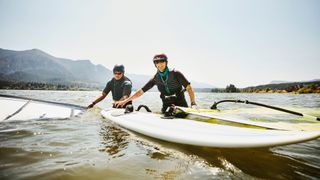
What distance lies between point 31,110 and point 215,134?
7.84m

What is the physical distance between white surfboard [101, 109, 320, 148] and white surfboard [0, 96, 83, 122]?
14.8 ft

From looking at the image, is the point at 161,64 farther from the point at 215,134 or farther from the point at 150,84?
the point at 215,134

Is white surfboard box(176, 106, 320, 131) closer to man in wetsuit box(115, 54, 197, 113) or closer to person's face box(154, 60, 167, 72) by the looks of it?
man in wetsuit box(115, 54, 197, 113)

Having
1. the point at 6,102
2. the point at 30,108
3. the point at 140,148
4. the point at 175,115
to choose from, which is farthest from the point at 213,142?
the point at 6,102

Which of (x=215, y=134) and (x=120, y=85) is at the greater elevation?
(x=120, y=85)

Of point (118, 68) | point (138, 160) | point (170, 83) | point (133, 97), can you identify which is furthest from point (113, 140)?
point (118, 68)

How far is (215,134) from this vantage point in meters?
3.74

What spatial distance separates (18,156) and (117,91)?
517 centimetres

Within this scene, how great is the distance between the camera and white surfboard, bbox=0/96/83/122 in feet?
24.6

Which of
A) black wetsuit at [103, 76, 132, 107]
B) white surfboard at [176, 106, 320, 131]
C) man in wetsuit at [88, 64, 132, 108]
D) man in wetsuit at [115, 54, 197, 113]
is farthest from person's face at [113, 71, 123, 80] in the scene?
white surfboard at [176, 106, 320, 131]

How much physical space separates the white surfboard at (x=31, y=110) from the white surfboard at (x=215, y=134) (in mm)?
4515

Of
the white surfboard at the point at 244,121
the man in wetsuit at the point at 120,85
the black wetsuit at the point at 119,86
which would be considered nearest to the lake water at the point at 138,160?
the white surfboard at the point at 244,121

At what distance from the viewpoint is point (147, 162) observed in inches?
144

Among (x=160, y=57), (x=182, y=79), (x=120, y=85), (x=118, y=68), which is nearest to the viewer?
(x=160, y=57)
